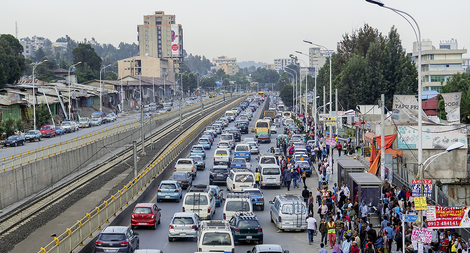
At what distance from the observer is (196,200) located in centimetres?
2467

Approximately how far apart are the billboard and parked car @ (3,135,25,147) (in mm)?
43423

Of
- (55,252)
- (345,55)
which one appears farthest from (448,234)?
(345,55)

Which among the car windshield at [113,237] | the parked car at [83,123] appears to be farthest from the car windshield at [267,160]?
the parked car at [83,123]

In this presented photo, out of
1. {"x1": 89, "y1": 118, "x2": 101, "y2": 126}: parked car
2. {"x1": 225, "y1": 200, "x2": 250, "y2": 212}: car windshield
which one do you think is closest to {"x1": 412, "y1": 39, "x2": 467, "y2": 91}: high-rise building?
{"x1": 89, "y1": 118, "x2": 101, "y2": 126}: parked car

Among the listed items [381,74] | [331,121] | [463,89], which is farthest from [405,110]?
[463,89]

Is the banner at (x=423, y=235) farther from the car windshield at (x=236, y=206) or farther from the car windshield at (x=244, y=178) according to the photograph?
the car windshield at (x=244, y=178)

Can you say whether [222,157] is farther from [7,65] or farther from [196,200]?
[7,65]

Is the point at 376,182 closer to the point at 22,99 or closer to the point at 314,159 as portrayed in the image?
the point at 314,159

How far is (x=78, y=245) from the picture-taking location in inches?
741

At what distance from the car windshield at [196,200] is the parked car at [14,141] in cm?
3082

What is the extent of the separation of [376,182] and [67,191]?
23015mm

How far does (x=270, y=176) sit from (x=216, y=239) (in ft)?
55.6

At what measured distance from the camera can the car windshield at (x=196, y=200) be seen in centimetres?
2461

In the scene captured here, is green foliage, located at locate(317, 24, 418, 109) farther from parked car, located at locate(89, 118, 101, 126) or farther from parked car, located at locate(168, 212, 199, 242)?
parked car, located at locate(168, 212, 199, 242)
